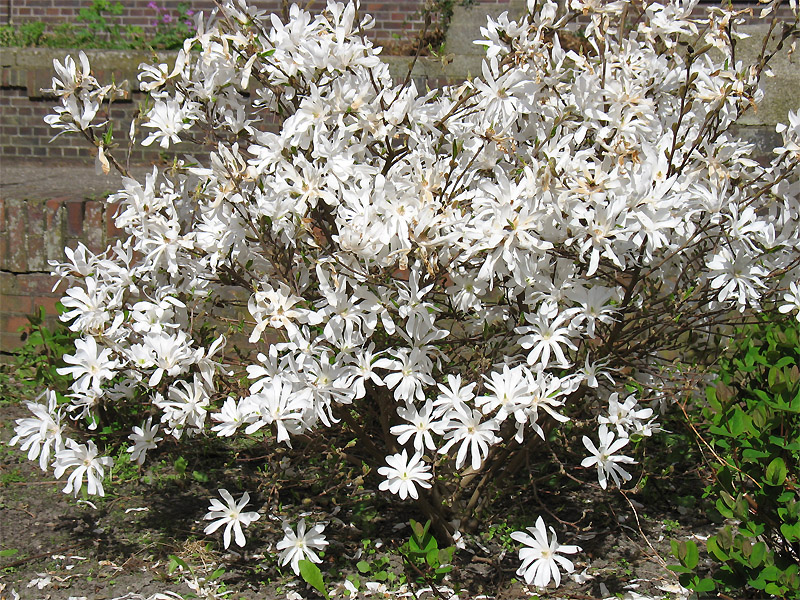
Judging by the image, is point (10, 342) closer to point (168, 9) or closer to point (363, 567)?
point (363, 567)

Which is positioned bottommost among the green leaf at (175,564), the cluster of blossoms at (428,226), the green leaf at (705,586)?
the green leaf at (175,564)

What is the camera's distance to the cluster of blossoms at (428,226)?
204 cm

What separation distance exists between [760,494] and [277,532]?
5.29 feet

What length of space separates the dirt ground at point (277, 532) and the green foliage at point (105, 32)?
4.84 m

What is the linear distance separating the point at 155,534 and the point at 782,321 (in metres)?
2.38

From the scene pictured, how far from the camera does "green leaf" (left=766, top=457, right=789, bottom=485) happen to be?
206 centimetres

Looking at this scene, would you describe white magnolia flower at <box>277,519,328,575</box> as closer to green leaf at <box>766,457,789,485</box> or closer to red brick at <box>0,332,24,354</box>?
green leaf at <box>766,457,789,485</box>

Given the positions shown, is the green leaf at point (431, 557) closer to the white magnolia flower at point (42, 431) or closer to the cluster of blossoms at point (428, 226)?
the cluster of blossoms at point (428, 226)

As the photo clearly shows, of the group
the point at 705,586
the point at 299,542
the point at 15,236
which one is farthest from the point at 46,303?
the point at 705,586

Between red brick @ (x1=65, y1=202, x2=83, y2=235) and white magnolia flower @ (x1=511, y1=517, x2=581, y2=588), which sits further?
red brick @ (x1=65, y1=202, x2=83, y2=235)

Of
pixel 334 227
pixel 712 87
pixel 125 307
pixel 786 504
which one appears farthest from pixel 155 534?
pixel 712 87

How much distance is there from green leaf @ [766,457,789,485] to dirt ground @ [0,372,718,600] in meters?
0.44

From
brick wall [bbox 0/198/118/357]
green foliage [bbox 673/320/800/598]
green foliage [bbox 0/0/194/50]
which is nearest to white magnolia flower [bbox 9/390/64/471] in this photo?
brick wall [bbox 0/198/118/357]

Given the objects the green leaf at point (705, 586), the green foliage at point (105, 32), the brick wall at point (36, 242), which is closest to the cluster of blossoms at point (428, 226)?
the green leaf at point (705, 586)
